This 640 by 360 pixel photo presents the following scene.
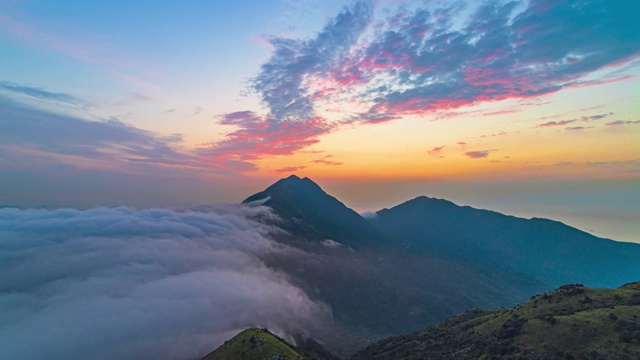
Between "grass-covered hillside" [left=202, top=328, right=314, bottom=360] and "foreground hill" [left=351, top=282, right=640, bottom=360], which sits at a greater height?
"foreground hill" [left=351, top=282, right=640, bottom=360]

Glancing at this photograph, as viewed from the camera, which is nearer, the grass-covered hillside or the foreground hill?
the foreground hill

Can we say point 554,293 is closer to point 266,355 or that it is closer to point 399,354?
point 399,354

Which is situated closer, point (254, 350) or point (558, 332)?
point (558, 332)

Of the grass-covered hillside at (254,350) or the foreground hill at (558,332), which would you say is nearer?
the foreground hill at (558,332)

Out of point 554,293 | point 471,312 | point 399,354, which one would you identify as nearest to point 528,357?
point 554,293

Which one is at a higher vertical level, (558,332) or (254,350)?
(558,332)

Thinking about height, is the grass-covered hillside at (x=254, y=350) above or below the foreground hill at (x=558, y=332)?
below
